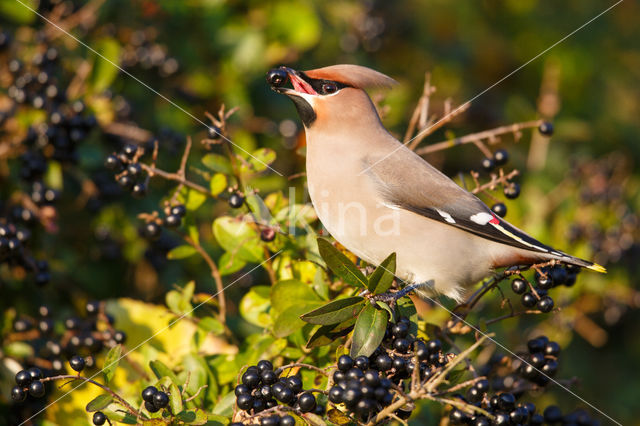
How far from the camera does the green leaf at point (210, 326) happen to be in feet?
8.57

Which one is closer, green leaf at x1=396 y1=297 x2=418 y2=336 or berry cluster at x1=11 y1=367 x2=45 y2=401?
berry cluster at x1=11 y1=367 x2=45 y2=401

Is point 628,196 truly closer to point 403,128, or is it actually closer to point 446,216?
point 403,128

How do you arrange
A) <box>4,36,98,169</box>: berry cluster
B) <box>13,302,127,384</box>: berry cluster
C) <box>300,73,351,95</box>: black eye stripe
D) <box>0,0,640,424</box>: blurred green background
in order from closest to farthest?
<box>13,302,127,384</box>: berry cluster, <box>300,73,351,95</box>: black eye stripe, <box>4,36,98,169</box>: berry cluster, <box>0,0,640,424</box>: blurred green background

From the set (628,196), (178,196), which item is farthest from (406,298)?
(628,196)

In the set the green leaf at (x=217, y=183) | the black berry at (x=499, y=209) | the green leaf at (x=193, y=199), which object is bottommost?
the black berry at (x=499, y=209)

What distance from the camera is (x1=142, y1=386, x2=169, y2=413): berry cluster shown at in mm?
2051

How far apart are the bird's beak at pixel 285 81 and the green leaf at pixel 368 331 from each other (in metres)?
1.12

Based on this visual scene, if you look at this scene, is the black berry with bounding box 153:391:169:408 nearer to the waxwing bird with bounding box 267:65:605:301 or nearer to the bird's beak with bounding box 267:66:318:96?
the waxwing bird with bounding box 267:65:605:301

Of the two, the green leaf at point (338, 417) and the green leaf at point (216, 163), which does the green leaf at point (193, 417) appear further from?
the green leaf at point (216, 163)

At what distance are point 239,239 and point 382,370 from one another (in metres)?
0.86

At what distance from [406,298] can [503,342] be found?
1.38 m

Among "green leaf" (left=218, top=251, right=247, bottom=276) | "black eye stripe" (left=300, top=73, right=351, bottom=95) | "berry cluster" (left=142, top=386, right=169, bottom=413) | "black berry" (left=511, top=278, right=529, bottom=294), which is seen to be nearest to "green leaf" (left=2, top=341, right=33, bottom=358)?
"green leaf" (left=218, top=251, right=247, bottom=276)

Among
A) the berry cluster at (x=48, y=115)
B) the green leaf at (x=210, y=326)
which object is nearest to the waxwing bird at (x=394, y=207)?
the green leaf at (x=210, y=326)

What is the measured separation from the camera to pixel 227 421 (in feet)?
7.12
